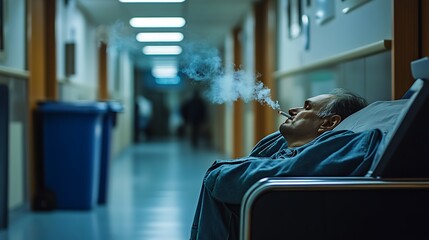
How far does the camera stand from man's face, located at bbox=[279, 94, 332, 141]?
192 centimetres

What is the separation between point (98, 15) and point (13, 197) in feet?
13.3

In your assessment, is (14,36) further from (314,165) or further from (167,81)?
(167,81)

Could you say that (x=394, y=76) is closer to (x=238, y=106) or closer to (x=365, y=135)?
(x=365, y=135)

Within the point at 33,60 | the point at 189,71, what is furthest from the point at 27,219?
the point at 189,71

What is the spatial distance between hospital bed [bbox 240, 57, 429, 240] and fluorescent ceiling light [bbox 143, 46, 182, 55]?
28.5 ft

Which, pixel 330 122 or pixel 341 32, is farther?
pixel 341 32

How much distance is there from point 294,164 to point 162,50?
9305mm

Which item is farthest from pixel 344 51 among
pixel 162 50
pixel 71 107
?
pixel 162 50

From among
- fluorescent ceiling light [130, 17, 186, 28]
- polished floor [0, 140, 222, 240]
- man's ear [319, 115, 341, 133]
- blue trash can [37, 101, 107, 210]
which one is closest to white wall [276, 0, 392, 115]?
man's ear [319, 115, 341, 133]

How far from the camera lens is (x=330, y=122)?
195cm

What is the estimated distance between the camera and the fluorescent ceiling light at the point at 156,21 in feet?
24.2

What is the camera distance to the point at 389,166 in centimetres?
152

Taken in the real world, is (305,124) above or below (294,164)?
above

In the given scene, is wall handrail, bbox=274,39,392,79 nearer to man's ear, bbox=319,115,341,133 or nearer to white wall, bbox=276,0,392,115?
white wall, bbox=276,0,392,115
